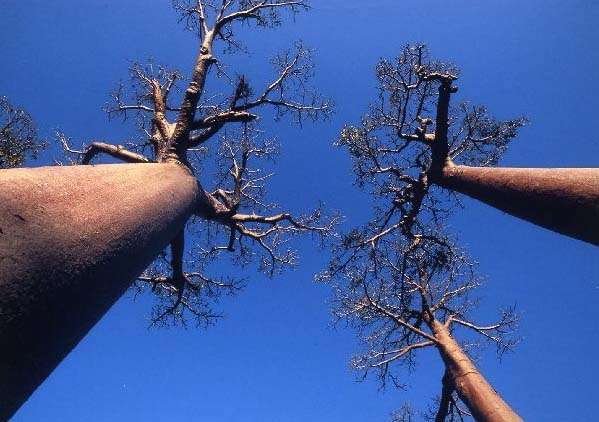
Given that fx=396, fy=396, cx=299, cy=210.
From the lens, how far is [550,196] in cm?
320

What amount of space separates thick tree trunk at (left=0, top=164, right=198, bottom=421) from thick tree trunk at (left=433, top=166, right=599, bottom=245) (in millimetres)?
3147

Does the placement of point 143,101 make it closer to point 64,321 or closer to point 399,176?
point 399,176

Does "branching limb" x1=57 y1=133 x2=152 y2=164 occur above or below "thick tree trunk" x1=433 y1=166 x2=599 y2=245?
above

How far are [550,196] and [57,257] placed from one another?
3446 mm

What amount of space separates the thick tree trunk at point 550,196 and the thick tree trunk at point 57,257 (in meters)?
3.15

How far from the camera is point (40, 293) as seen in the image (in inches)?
65.0

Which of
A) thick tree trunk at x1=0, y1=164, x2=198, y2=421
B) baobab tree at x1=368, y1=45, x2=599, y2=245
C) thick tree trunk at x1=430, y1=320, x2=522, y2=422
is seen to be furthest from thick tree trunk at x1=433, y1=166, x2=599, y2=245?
thick tree trunk at x1=0, y1=164, x2=198, y2=421

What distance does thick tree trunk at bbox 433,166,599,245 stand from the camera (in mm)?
2883

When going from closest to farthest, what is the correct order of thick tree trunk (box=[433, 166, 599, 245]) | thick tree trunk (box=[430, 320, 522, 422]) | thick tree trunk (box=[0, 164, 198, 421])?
thick tree trunk (box=[0, 164, 198, 421]) < thick tree trunk (box=[433, 166, 599, 245]) < thick tree trunk (box=[430, 320, 522, 422])

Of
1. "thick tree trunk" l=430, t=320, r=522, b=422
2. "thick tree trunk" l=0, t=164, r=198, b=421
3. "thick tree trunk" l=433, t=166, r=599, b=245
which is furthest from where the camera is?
"thick tree trunk" l=430, t=320, r=522, b=422

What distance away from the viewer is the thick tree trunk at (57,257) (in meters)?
1.56

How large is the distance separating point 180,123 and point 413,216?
4.28 meters

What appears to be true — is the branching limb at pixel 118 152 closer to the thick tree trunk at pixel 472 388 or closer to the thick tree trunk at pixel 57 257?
the thick tree trunk at pixel 57 257

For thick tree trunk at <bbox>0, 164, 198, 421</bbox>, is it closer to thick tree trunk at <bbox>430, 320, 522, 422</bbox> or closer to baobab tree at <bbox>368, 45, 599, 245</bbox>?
baobab tree at <bbox>368, 45, 599, 245</bbox>
